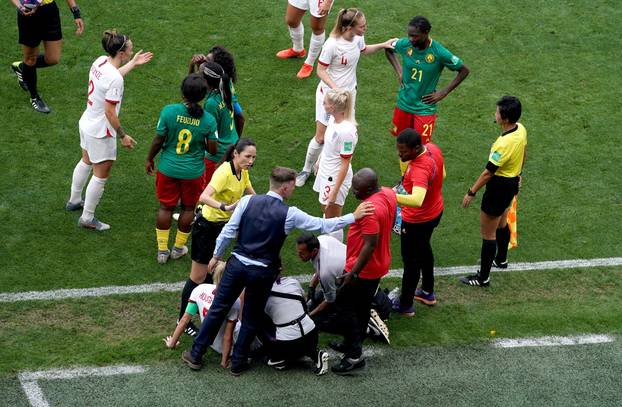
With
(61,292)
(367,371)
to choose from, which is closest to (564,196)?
(367,371)

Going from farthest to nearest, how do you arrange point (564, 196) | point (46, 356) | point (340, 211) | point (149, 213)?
point (564, 196)
point (149, 213)
point (340, 211)
point (46, 356)

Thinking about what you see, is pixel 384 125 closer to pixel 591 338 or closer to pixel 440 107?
pixel 440 107

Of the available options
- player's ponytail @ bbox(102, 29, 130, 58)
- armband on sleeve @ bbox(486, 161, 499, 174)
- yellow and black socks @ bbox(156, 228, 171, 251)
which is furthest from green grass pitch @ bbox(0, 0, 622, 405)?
player's ponytail @ bbox(102, 29, 130, 58)

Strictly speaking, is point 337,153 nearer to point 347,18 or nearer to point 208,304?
point 347,18

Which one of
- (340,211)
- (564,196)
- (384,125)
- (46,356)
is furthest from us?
(384,125)

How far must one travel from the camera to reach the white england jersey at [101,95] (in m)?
9.34

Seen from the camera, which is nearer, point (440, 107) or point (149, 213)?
point (149, 213)

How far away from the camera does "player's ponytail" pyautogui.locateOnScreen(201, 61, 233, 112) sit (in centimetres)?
917

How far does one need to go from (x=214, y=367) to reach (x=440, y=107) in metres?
5.97

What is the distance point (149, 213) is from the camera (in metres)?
10.4

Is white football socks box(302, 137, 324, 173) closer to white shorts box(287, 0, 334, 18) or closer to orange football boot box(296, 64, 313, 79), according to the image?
orange football boot box(296, 64, 313, 79)

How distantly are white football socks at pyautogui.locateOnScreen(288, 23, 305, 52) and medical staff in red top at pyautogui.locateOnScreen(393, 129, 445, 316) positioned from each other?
489cm

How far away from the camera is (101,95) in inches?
374

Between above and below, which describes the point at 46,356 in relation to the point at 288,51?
below
